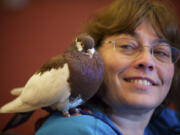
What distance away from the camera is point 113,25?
0.70 meters

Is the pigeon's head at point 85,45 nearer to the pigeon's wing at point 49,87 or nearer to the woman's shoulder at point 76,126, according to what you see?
the pigeon's wing at point 49,87

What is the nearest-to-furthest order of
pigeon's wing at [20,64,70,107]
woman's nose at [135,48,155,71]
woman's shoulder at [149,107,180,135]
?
pigeon's wing at [20,64,70,107], woman's nose at [135,48,155,71], woman's shoulder at [149,107,180,135]

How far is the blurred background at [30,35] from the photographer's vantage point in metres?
1.14

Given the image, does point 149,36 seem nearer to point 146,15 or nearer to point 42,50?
point 146,15

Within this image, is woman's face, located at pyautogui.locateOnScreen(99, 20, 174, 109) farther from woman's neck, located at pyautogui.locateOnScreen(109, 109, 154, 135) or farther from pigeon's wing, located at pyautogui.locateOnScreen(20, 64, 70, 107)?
pigeon's wing, located at pyautogui.locateOnScreen(20, 64, 70, 107)

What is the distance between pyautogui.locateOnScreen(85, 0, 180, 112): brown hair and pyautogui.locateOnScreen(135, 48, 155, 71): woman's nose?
0.36 feet

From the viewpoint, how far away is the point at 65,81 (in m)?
0.50

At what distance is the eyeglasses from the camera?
66cm

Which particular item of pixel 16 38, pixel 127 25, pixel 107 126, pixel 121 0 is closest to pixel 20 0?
pixel 16 38

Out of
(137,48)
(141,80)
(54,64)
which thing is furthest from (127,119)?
(54,64)

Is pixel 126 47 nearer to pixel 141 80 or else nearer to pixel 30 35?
pixel 141 80

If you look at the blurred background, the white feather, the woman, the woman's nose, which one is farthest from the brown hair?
the blurred background

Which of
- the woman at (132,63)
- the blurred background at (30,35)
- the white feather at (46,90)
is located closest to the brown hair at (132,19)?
the woman at (132,63)

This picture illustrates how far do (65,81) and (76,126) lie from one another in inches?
5.8
